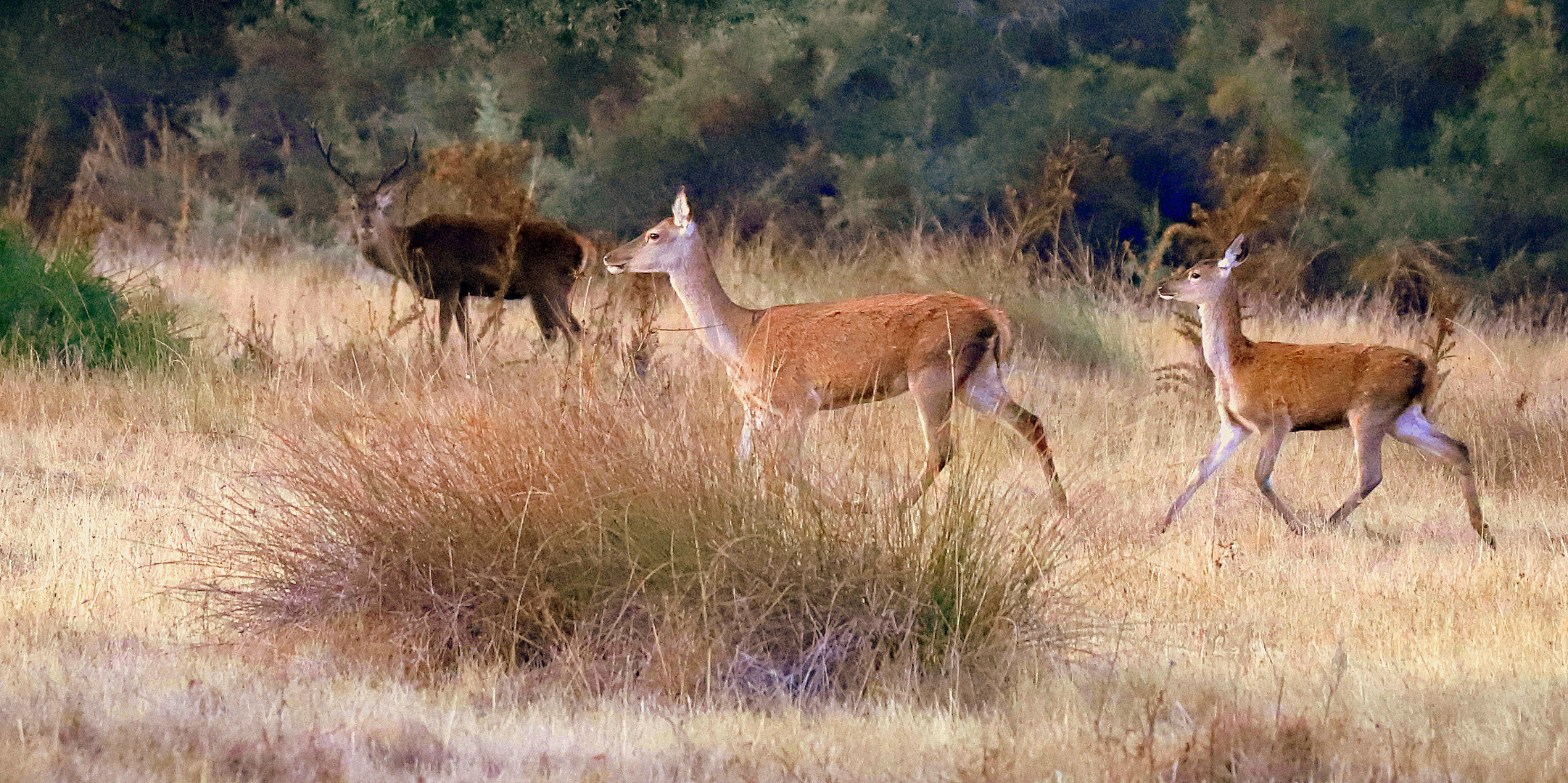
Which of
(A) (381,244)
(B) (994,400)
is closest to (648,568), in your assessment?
(B) (994,400)

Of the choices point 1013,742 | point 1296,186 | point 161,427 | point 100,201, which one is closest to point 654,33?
point 100,201

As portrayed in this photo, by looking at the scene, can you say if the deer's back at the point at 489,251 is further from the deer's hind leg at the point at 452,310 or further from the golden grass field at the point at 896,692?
the golden grass field at the point at 896,692

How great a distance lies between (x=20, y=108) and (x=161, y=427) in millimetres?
17360

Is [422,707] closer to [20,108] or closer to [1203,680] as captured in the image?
[1203,680]

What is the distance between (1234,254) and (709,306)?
8.57ft

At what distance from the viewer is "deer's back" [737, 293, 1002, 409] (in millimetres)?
8594

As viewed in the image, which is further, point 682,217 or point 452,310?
point 452,310

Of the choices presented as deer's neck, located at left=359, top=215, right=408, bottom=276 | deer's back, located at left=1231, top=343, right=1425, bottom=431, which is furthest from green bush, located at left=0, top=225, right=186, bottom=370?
deer's back, located at left=1231, top=343, right=1425, bottom=431

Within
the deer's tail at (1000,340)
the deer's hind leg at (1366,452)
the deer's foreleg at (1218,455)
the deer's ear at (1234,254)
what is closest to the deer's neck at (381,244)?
Answer: the deer's tail at (1000,340)

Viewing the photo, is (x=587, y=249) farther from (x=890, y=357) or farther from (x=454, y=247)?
(x=890, y=357)

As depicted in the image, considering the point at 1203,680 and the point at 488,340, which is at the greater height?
the point at 1203,680

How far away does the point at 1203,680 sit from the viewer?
555cm

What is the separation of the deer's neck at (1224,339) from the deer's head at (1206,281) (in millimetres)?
42

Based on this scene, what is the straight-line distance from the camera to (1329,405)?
876 cm
